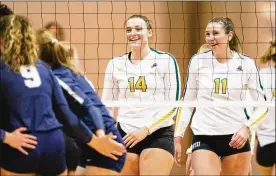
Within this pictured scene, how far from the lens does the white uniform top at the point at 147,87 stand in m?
4.19

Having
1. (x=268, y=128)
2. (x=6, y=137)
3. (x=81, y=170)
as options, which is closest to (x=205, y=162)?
(x=81, y=170)

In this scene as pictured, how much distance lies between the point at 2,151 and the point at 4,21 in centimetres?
72

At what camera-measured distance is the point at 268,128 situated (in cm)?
466

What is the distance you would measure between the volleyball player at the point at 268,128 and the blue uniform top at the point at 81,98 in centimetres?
134

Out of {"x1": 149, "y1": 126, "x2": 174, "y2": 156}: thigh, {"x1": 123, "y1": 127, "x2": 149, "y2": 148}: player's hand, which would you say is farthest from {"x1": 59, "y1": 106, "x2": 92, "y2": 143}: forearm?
{"x1": 149, "y1": 126, "x2": 174, "y2": 156}: thigh

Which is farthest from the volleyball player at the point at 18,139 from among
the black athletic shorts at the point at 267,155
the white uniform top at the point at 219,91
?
the black athletic shorts at the point at 267,155

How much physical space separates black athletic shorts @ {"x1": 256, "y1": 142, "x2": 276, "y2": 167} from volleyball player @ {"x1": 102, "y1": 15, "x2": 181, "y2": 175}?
818 millimetres

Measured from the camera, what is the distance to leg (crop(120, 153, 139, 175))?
4.05 meters

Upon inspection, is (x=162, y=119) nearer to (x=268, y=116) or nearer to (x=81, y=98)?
(x=81, y=98)

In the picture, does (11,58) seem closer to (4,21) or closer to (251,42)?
(4,21)

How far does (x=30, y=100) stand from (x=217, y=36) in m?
1.51

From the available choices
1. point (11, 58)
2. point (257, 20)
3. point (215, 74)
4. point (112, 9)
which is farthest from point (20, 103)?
point (257, 20)

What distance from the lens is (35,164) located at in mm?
3322

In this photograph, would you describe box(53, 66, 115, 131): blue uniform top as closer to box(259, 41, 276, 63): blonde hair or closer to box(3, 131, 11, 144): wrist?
box(3, 131, 11, 144): wrist
